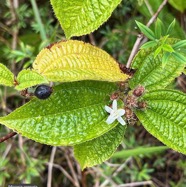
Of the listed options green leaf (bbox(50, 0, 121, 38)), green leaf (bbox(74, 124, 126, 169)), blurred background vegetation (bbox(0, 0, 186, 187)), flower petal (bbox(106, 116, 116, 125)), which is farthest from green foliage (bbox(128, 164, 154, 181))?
green leaf (bbox(50, 0, 121, 38))

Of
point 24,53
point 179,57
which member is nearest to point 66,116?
point 179,57

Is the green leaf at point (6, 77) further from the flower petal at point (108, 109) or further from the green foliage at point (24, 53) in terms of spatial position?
the green foliage at point (24, 53)

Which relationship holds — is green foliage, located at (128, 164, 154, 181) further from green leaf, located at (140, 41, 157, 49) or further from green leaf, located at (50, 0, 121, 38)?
green leaf, located at (50, 0, 121, 38)

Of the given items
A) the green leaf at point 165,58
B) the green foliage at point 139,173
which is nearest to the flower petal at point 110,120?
the green leaf at point 165,58

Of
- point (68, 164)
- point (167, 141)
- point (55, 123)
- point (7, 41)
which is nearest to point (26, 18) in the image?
point (7, 41)

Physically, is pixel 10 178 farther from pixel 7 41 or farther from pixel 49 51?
pixel 49 51

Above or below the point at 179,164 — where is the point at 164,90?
above
